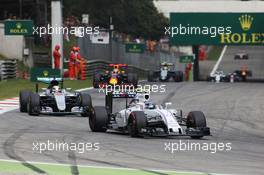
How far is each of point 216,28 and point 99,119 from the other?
34.8 m

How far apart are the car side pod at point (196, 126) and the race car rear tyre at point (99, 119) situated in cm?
181

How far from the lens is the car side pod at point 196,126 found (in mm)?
15000

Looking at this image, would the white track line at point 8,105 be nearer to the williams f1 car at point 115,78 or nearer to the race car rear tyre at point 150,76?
the williams f1 car at point 115,78

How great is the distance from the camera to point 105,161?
1112 cm

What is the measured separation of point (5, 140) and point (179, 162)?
414 centimetres

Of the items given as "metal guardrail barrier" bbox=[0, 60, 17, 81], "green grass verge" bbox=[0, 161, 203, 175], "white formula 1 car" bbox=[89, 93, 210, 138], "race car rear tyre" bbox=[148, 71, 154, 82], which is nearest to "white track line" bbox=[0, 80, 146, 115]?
"white formula 1 car" bbox=[89, 93, 210, 138]

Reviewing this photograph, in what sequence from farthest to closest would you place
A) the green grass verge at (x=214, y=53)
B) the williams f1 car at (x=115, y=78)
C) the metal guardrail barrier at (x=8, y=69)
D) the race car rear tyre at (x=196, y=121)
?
the green grass verge at (x=214, y=53) → the metal guardrail barrier at (x=8, y=69) → the williams f1 car at (x=115, y=78) → the race car rear tyre at (x=196, y=121)

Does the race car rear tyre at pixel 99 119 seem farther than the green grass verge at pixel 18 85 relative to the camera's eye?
No

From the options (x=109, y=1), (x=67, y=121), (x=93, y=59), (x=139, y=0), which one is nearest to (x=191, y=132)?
(x=67, y=121)

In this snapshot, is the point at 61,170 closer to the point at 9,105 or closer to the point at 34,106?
the point at 34,106

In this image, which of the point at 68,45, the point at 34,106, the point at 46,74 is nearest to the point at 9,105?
the point at 46,74

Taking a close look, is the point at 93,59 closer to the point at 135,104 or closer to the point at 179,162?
the point at 135,104

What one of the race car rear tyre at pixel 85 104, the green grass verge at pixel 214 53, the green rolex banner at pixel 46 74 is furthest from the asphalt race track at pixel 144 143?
the green grass verge at pixel 214 53

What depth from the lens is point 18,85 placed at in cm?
3319
